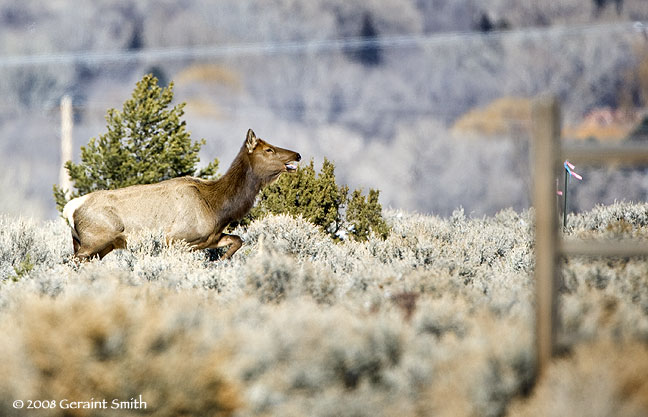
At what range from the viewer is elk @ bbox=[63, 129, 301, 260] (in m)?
8.05

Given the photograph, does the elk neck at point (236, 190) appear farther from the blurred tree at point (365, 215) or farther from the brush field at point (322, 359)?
the brush field at point (322, 359)

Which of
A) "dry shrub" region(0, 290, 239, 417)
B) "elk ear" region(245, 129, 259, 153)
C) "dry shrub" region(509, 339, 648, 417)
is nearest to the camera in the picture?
"dry shrub" region(509, 339, 648, 417)

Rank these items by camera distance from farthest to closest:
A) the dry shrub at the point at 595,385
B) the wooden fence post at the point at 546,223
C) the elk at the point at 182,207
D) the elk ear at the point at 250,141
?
the elk ear at the point at 250,141 → the elk at the point at 182,207 → the wooden fence post at the point at 546,223 → the dry shrub at the point at 595,385

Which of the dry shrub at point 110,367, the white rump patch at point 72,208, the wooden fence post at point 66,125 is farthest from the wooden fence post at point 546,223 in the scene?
the wooden fence post at point 66,125

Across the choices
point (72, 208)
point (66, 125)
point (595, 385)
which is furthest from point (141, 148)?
point (595, 385)

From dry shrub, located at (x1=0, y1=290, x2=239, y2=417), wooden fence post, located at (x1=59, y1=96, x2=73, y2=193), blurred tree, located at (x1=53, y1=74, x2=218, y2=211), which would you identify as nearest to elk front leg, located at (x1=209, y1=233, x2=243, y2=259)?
blurred tree, located at (x1=53, y1=74, x2=218, y2=211)

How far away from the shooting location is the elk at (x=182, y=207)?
805 centimetres

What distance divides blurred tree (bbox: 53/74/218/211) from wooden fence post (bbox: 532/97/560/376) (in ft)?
24.6

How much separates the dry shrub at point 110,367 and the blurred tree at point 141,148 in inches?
268

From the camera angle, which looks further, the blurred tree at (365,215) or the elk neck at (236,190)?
the blurred tree at (365,215)

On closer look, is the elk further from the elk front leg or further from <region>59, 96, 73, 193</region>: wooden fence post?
<region>59, 96, 73, 193</region>: wooden fence post

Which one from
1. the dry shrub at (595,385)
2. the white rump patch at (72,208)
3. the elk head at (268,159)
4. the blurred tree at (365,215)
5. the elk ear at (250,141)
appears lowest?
the blurred tree at (365,215)

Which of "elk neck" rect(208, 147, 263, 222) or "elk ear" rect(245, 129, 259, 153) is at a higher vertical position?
"elk ear" rect(245, 129, 259, 153)

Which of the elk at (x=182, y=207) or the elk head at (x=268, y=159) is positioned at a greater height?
the elk head at (x=268, y=159)
